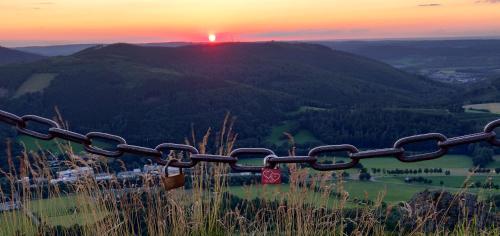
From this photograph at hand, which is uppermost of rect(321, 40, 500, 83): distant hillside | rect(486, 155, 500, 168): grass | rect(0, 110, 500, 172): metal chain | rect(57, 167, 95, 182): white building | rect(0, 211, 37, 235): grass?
rect(0, 110, 500, 172): metal chain

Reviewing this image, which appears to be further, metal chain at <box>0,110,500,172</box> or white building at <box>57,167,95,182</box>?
white building at <box>57,167,95,182</box>

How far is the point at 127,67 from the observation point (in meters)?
95.9

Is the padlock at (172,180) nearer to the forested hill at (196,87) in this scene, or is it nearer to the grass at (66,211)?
the grass at (66,211)

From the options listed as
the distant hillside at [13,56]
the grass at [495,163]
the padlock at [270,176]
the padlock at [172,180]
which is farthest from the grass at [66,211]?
the distant hillside at [13,56]

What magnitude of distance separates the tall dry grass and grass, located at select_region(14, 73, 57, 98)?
212 ft

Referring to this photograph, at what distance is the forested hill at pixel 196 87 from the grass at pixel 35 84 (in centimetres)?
16

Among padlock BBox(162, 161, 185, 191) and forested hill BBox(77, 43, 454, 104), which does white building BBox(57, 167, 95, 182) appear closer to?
padlock BBox(162, 161, 185, 191)

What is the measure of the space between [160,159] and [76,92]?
69.0 m

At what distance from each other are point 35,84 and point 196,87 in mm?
20408

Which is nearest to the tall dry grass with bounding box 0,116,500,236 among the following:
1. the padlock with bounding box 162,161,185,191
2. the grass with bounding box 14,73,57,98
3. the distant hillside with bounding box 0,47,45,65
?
the padlock with bounding box 162,161,185,191

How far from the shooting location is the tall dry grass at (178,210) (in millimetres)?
3959

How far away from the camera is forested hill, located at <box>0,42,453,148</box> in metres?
55.7

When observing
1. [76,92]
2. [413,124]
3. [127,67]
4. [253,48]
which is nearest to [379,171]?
[413,124]

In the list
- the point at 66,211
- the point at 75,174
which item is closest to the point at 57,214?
the point at 66,211
